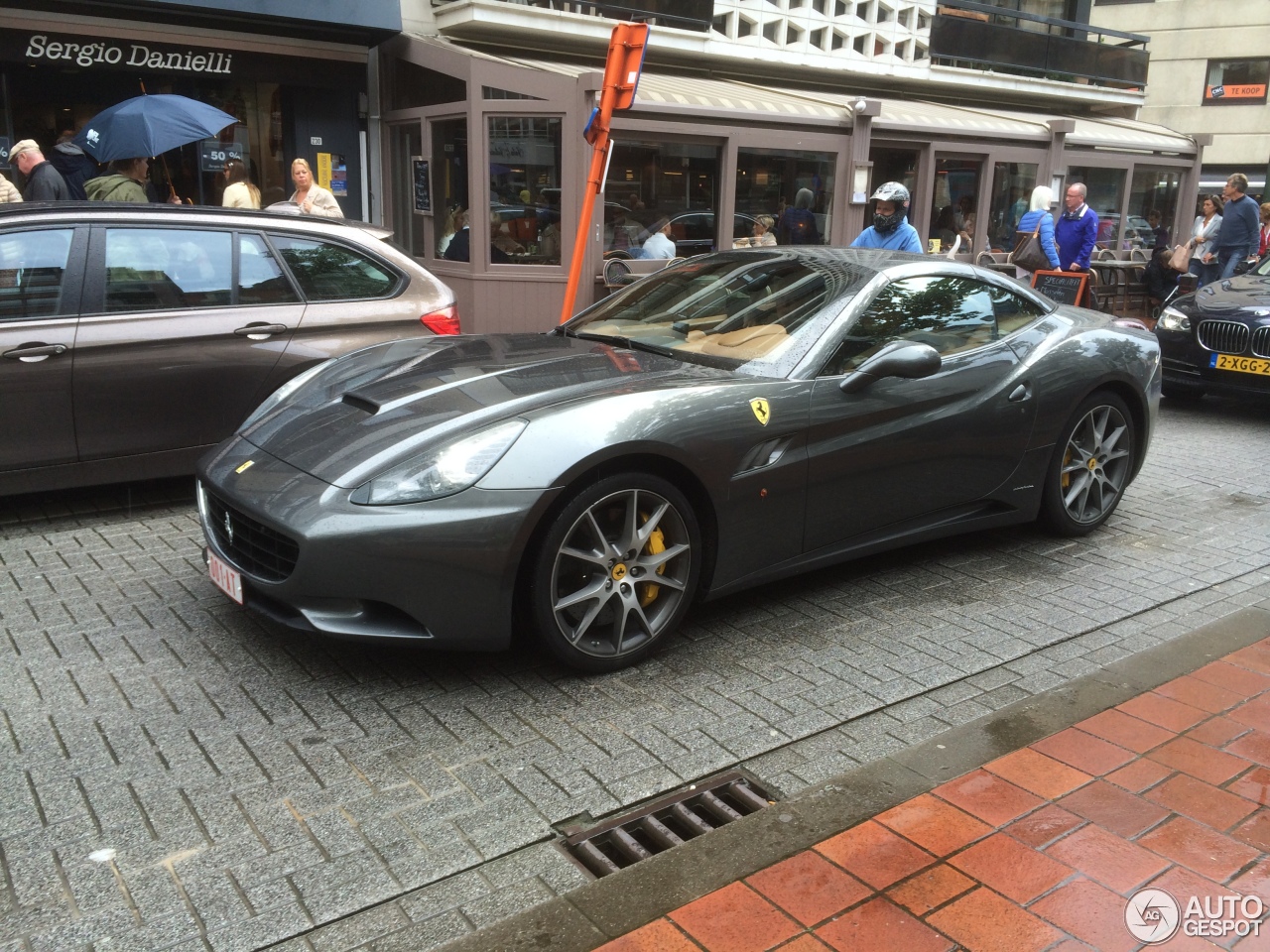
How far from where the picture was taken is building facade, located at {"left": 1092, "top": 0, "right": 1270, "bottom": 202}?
38.9 meters

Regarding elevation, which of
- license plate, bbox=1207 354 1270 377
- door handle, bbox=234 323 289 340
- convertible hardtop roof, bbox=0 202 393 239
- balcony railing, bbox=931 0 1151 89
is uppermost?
balcony railing, bbox=931 0 1151 89

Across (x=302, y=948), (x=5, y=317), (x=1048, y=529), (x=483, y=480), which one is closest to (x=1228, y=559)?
(x=1048, y=529)

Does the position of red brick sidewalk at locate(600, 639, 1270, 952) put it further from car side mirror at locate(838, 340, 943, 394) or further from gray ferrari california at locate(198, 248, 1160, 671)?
car side mirror at locate(838, 340, 943, 394)

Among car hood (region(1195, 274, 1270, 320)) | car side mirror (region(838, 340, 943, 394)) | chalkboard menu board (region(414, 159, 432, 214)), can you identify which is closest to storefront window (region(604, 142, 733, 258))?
chalkboard menu board (region(414, 159, 432, 214))

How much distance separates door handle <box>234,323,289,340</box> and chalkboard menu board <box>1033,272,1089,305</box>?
7317 millimetres

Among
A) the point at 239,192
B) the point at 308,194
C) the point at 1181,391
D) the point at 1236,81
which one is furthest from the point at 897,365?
the point at 1236,81

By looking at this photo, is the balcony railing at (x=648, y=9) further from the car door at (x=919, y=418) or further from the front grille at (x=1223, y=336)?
the car door at (x=919, y=418)

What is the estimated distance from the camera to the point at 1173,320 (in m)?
9.21

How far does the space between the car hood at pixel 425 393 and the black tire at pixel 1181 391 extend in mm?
6516

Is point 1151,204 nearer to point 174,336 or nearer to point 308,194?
point 308,194

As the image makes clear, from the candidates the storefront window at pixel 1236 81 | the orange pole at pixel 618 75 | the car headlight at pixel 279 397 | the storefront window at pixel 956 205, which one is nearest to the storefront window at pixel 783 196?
the storefront window at pixel 956 205

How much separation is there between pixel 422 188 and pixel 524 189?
151 centimetres

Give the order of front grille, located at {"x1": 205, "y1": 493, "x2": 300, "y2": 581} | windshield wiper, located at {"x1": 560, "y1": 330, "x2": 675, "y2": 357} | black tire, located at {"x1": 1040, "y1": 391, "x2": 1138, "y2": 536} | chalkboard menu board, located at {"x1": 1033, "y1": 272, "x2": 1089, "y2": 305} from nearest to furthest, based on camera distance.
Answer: front grille, located at {"x1": 205, "y1": 493, "x2": 300, "y2": 581}, windshield wiper, located at {"x1": 560, "y1": 330, "x2": 675, "y2": 357}, black tire, located at {"x1": 1040, "y1": 391, "x2": 1138, "y2": 536}, chalkboard menu board, located at {"x1": 1033, "y1": 272, "x2": 1089, "y2": 305}

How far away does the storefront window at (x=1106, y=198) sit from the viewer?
17547mm
